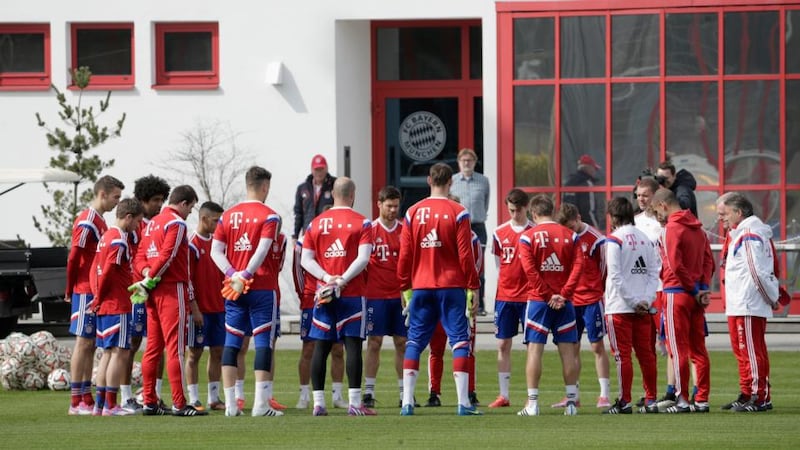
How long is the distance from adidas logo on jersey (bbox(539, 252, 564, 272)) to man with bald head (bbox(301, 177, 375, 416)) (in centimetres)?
145

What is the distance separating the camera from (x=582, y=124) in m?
26.2

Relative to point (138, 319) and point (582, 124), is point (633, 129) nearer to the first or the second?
point (582, 124)

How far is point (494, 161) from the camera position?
2648 cm

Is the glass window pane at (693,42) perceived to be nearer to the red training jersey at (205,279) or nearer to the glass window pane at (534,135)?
the glass window pane at (534,135)

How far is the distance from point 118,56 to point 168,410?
13.8 m

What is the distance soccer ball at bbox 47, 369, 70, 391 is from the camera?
17.8 m

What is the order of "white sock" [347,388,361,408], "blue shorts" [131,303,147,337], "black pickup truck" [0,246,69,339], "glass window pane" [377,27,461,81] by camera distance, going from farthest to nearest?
"glass window pane" [377,27,461,81]
"black pickup truck" [0,246,69,339]
"blue shorts" [131,303,147,337]
"white sock" [347,388,361,408]

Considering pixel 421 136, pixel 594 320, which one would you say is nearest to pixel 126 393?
pixel 594 320

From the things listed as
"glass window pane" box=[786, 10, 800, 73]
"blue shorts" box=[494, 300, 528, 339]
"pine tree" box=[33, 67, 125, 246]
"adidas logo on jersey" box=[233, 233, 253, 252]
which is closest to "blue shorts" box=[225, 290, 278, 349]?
"adidas logo on jersey" box=[233, 233, 253, 252]

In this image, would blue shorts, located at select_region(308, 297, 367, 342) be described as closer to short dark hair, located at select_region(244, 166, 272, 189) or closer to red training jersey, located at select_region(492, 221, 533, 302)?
short dark hair, located at select_region(244, 166, 272, 189)

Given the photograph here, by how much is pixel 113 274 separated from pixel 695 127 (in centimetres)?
1327

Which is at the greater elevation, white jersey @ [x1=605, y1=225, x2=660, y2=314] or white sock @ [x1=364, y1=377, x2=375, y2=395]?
white jersey @ [x1=605, y1=225, x2=660, y2=314]

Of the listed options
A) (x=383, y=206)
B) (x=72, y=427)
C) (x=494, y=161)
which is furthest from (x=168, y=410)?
(x=494, y=161)

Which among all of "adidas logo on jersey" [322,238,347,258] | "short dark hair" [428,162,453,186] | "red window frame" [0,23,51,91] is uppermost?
Result: "red window frame" [0,23,51,91]
